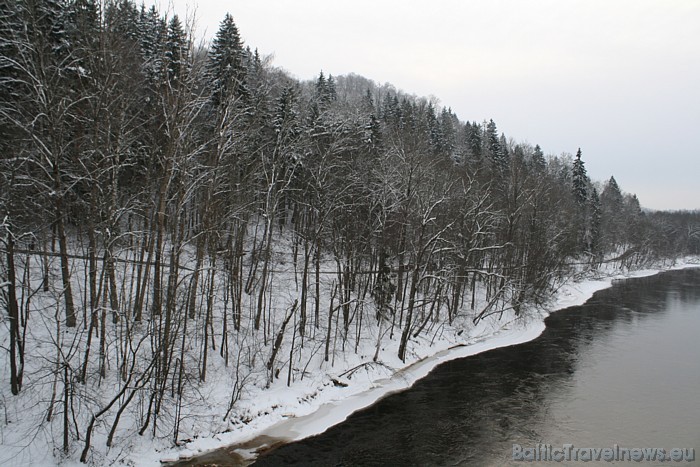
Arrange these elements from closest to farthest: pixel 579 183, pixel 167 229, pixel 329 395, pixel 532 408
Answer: pixel 532 408 < pixel 329 395 < pixel 167 229 < pixel 579 183

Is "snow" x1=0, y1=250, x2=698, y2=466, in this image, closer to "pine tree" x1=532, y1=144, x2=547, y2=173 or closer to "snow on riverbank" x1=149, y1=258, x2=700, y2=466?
"snow on riverbank" x1=149, y1=258, x2=700, y2=466

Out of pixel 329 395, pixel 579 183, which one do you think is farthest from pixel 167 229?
pixel 579 183

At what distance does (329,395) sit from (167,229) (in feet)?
48.6

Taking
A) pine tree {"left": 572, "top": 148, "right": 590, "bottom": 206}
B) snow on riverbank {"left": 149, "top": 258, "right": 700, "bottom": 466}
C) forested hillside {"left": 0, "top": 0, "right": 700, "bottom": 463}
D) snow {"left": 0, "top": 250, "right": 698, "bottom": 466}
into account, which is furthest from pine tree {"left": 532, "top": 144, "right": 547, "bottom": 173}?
snow {"left": 0, "top": 250, "right": 698, "bottom": 466}

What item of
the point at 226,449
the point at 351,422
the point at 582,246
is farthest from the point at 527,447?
the point at 582,246

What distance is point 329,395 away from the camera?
19.6 m

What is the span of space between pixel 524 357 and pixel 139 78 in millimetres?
26879

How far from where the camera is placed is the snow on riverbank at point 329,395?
15.0 metres

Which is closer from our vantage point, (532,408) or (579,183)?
(532,408)

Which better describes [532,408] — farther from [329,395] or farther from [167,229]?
[167,229]

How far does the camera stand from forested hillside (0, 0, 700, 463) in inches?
554

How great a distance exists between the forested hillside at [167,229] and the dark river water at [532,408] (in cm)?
400

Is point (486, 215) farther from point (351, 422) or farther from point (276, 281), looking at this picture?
point (351, 422)

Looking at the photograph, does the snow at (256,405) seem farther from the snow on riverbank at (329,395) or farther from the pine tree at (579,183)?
the pine tree at (579,183)
